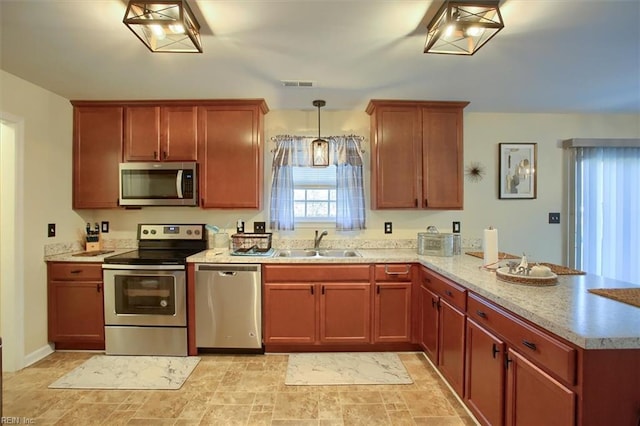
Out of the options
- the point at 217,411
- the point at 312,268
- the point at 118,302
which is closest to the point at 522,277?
the point at 312,268

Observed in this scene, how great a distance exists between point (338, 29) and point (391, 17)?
319 mm

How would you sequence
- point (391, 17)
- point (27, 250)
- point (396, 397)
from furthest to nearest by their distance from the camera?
point (27, 250) < point (396, 397) < point (391, 17)

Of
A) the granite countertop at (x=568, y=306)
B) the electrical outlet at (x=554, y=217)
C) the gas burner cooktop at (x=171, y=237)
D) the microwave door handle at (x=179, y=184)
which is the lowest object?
the granite countertop at (x=568, y=306)

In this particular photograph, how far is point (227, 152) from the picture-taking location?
2957 millimetres

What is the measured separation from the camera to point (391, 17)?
1.68m

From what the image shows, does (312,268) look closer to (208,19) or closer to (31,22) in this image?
(208,19)

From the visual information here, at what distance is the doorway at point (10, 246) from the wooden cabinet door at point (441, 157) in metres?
3.65

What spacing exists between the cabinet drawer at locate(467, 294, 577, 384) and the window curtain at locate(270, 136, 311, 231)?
2.00m

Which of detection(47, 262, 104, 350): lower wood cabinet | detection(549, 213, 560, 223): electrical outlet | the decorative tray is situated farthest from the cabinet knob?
detection(47, 262, 104, 350): lower wood cabinet

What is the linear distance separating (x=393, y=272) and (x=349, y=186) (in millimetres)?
1044

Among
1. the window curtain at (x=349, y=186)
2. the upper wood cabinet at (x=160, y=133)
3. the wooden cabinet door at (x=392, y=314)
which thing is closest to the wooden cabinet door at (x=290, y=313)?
the wooden cabinet door at (x=392, y=314)

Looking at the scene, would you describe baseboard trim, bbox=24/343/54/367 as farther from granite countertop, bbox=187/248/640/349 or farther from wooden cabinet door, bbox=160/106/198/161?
granite countertop, bbox=187/248/640/349

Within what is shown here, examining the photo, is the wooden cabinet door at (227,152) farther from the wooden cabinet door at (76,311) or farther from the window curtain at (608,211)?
the window curtain at (608,211)

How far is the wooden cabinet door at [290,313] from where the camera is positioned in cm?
265
